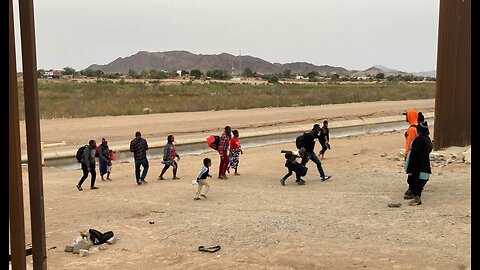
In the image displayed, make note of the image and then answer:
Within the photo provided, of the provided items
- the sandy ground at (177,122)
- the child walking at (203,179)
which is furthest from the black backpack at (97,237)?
the sandy ground at (177,122)

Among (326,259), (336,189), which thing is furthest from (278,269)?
(336,189)

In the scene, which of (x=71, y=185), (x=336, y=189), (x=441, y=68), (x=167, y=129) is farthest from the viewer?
(x=167, y=129)

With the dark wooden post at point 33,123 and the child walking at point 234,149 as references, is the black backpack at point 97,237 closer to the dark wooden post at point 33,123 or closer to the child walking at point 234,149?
the dark wooden post at point 33,123

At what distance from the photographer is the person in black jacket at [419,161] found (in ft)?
33.1

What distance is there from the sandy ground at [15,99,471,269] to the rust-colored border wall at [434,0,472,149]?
1833 millimetres

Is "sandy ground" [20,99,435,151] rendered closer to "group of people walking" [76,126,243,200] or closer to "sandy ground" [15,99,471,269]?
"group of people walking" [76,126,243,200]

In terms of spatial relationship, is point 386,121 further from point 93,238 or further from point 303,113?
point 93,238

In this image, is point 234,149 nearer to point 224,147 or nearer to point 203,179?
point 224,147

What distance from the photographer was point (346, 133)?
31.5 meters

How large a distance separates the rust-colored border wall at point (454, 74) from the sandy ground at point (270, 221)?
1833 mm

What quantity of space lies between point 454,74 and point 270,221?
9.64 meters

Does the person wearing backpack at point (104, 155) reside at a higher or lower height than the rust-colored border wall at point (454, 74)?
lower
